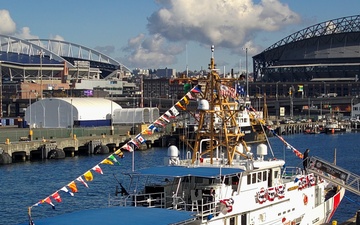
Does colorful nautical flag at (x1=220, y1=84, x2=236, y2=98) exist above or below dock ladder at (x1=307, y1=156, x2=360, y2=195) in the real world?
above

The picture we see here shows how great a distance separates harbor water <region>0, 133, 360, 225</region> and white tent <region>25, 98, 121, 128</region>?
86.5 feet

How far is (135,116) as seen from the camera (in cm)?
10794

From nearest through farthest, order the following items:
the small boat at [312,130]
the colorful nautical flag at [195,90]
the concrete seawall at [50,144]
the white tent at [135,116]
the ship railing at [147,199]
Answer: the ship railing at [147,199] < the colorful nautical flag at [195,90] < the concrete seawall at [50,144] < the white tent at [135,116] < the small boat at [312,130]

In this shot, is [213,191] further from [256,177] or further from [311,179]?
[311,179]

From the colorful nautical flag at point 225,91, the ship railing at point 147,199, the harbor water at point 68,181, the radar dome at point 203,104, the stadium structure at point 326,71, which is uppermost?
the stadium structure at point 326,71

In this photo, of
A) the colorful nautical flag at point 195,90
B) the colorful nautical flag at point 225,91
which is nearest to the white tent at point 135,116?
the colorful nautical flag at point 195,90

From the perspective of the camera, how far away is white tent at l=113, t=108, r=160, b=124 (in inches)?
4242

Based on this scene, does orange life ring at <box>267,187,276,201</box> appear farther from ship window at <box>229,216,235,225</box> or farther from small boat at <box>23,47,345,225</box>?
ship window at <box>229,216,235,225</box>

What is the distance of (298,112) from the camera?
169 metres

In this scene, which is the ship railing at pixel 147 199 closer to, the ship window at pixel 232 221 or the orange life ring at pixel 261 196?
the ship window at pixel 232 221

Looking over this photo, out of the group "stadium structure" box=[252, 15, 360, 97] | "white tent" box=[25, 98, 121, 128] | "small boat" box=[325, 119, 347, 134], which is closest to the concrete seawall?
"white tent" box=[25, 98, 121, 128]

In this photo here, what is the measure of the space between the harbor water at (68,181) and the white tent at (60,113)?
26357mm

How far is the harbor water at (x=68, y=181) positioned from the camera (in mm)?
36250

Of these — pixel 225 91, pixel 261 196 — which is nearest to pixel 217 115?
pixel 225 91
